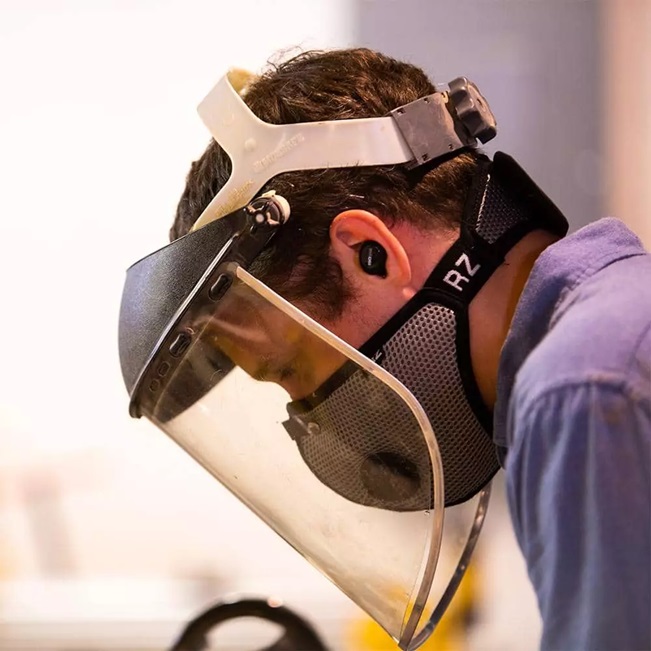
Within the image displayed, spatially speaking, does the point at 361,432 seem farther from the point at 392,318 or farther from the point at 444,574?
the point at 444,574

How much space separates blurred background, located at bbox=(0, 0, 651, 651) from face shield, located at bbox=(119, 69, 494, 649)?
61 centimetres

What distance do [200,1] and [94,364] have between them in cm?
67

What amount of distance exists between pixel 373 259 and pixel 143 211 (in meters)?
0.77

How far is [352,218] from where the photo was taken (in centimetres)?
79

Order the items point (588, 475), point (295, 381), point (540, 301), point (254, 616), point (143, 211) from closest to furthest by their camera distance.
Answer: point (588, 475)
point (540, 301)
point (295, 381)
point (254, 616)
point (143, 211)

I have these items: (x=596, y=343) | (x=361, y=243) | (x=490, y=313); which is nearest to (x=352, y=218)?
(x=361, y=243)

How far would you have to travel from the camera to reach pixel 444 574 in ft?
3.18

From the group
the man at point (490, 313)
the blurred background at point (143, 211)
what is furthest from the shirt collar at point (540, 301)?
the blurred background at point (143, 211)

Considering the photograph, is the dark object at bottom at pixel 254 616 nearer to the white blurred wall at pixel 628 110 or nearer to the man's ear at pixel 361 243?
the man's ear at pixel 361 243

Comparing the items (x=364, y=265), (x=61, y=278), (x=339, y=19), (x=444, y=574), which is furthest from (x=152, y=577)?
(x=339, y=19)

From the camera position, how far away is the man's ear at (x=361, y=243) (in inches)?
30.8

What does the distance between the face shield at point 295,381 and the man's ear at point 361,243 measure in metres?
0.06

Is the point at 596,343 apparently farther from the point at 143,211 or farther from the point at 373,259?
the point at 143,211

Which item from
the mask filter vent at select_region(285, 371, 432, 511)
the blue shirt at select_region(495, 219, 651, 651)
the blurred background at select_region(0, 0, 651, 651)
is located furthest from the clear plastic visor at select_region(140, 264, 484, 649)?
the blurred background at select_region(0, 0, 651, 651)
